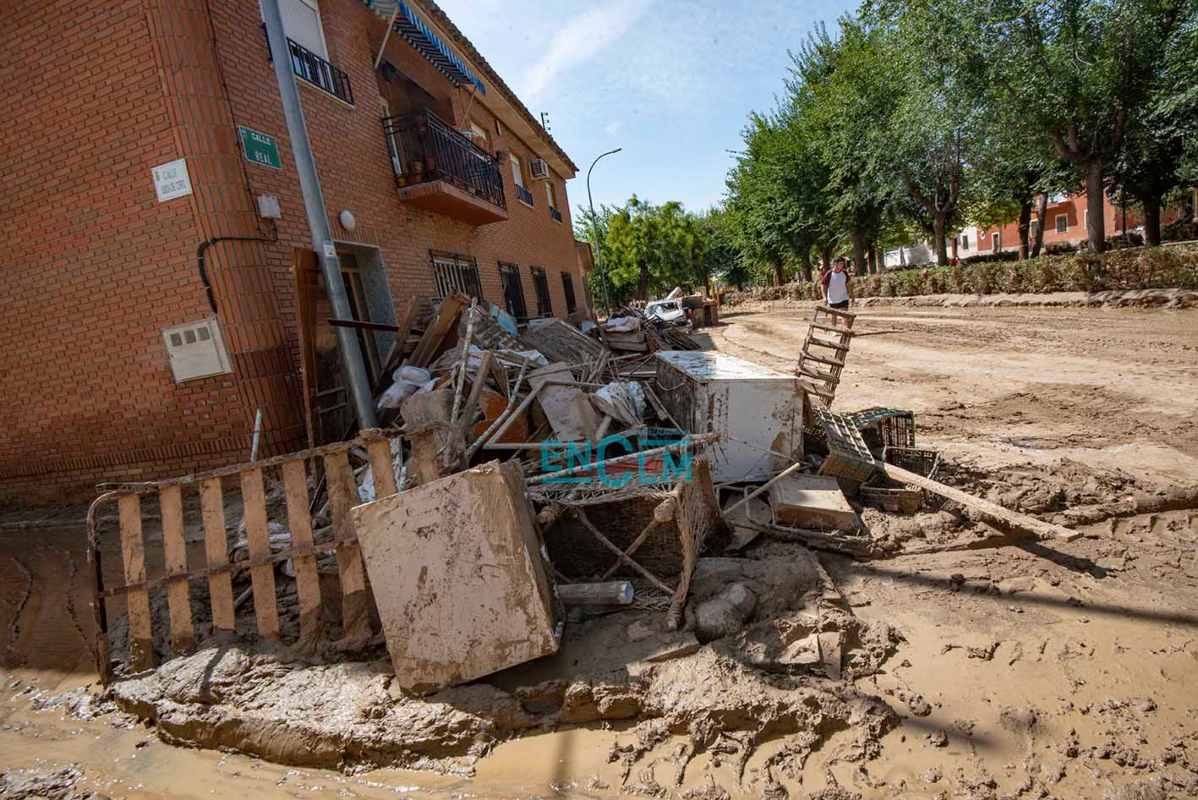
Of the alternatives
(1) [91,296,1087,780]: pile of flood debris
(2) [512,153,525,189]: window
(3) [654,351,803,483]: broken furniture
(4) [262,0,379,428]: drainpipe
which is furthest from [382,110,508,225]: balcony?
(3) [654,351,803,483]: broken furniture

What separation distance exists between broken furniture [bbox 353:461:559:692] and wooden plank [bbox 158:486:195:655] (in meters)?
1.44

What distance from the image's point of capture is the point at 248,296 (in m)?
5.05

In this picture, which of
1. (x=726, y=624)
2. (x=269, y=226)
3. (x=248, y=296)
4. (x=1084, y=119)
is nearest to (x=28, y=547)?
(x=248, y=296)

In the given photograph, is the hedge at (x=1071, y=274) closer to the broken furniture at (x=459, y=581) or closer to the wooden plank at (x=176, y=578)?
the broken furniture at (x=459, y=581)

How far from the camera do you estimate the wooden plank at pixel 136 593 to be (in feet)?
10.2

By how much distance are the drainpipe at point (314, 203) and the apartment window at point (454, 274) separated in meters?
3.26

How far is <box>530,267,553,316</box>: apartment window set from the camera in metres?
14.2

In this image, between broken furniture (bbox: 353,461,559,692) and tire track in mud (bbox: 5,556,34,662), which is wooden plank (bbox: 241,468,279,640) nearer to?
broken furniture (bbox: 353,461,559,692)

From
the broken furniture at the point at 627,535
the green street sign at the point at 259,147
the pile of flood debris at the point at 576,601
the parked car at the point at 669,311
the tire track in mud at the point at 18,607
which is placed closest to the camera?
the pile of flood debris at the point at 576,601

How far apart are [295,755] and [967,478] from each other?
495 centimetres

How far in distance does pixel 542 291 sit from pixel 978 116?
44.8ft

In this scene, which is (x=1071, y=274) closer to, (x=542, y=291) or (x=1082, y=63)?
(x=1082, y=63)

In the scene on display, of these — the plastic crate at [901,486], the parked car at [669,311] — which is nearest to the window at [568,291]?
the parked car at [669,311]

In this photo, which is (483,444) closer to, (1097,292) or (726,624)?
(726,624)
